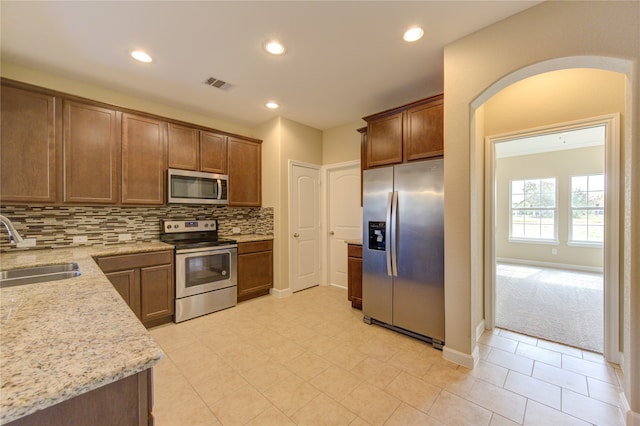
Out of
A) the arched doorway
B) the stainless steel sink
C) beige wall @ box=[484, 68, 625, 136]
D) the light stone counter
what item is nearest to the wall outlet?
the stainless steel sink

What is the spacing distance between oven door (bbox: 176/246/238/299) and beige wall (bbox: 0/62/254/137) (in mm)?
1923

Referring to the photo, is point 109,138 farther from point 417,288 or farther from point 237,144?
point 417,288

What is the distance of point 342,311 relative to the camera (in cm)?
337

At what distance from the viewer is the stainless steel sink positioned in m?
1.77

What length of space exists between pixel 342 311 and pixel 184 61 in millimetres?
3308

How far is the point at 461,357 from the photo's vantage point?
7.16ft

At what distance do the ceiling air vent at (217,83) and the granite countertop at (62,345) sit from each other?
7.95 feet

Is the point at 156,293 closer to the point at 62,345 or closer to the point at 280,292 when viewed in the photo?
the point at 280,292

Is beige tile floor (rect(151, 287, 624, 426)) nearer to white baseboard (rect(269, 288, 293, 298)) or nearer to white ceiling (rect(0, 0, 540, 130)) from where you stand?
white baseboard (rect(269, 288, 293, 298))

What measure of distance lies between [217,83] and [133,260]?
2147 mm

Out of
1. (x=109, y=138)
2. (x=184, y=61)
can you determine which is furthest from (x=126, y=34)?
(x=109, y=138)

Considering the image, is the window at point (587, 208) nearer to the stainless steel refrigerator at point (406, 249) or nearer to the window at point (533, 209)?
the window at point (533, 209)

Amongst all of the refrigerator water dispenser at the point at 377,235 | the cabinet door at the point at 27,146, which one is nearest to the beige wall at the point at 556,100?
the refrigerator water dispenser at the point at 377,235

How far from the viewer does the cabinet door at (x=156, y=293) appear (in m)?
2.81
